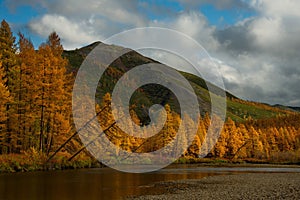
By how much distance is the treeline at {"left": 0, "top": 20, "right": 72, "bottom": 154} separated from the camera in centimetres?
4672

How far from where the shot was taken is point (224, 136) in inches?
3824

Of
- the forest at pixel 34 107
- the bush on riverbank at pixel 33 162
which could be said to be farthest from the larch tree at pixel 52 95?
the bush on riverbank at pixel 33 162

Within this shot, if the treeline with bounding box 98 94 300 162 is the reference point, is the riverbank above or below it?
below

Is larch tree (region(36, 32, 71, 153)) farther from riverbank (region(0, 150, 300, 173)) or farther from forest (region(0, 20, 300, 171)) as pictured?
riverbank (region(0, 150, 300, 173))

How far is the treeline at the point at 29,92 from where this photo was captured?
153 feet

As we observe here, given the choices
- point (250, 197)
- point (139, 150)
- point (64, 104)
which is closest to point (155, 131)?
point (139, 150)

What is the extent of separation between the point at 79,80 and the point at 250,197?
45271 millimetres

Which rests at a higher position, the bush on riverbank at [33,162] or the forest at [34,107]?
the forest at [34,107]

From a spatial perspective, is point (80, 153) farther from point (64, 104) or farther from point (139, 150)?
point (139, 150)

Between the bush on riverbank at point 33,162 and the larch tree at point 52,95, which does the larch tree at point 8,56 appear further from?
the larch tree at point 52,95

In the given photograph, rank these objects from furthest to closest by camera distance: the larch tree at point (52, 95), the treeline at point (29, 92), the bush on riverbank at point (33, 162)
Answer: the larch tree at point (52, 95), the treeline at point (29, 92), the bush on riverbank at point (33, 162)

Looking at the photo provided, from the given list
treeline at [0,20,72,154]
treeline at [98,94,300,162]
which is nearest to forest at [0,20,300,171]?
treeline at [0,20,72,154]

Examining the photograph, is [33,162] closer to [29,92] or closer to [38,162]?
[38,162]

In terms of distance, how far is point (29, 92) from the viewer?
48.0 metres
